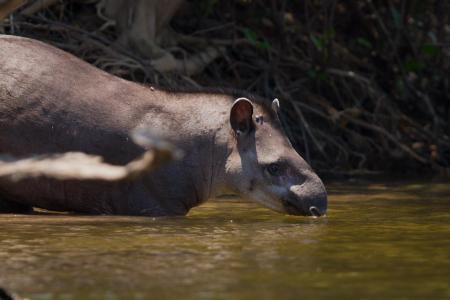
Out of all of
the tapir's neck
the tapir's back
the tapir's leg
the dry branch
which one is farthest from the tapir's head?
the dry branch

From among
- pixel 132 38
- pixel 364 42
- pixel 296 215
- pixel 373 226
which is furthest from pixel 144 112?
pixel 364 42

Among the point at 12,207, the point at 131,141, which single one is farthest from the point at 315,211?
the point at 12,207

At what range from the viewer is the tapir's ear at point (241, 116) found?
341 inches

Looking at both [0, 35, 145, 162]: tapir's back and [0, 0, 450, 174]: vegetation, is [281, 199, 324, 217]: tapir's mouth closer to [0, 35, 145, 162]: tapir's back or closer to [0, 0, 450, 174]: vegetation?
[0, 35, 145, 162]: tapir's back

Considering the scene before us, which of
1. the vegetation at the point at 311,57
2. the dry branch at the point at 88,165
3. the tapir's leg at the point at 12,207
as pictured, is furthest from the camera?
the vegetation at the point at 311,57

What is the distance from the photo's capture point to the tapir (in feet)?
27.9

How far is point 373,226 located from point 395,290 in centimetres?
279

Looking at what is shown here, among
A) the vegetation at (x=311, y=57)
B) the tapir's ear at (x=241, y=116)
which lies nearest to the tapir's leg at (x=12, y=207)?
the tapir's ear at (x=241, y=116)

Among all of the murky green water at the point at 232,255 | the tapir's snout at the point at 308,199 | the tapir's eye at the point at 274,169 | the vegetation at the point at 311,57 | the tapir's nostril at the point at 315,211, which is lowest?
the murky green water at the point at 232,255

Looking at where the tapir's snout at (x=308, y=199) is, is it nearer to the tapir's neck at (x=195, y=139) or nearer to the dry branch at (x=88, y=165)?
the tapir's neck at (x=195, y=139)

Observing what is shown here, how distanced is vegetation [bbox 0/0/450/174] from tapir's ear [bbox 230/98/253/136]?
10.2ft

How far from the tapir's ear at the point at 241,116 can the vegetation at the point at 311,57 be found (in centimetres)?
311

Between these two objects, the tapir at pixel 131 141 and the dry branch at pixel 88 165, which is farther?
the tapir at pixel 131 141

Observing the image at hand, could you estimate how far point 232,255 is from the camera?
6.00 meters
